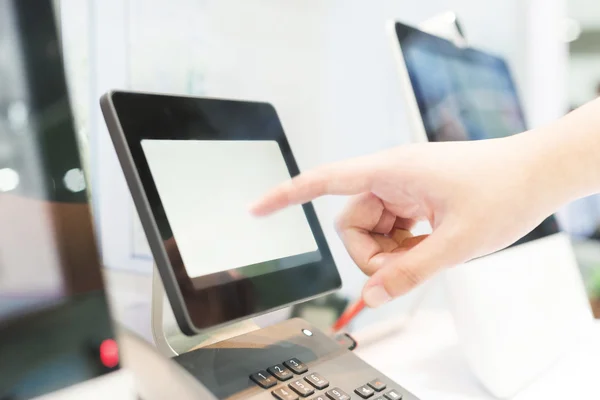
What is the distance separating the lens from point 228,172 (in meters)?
0.45

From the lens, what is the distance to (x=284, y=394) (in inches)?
14.3

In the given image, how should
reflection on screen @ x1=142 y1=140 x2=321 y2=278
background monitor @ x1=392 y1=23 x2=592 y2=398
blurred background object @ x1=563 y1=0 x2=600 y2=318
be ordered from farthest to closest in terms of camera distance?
blurred background object @ x1=563 y1=0 x2=600 y2=318 < background monitor @ x1=392 y1=23 x2=592 y2=398 < reflection on screen @ x1=142 y1=140 x2=321 y2=278

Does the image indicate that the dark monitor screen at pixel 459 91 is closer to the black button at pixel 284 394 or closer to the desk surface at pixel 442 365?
the desk surface at pixel 442 365

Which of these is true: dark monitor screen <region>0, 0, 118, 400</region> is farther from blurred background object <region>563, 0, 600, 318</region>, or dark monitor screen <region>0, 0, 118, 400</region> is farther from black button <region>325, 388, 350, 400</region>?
blurred background object <region>563, 0, 600, 318</region>

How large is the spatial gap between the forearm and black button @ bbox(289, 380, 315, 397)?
24 centimetres

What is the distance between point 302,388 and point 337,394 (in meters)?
0.03

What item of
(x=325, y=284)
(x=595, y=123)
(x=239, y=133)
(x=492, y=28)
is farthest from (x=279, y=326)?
(x=492, y=28)

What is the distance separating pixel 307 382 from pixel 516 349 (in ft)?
0.91

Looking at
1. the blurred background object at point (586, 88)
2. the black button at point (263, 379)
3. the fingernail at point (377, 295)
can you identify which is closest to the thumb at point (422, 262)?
the fingernail at point (377, 295)

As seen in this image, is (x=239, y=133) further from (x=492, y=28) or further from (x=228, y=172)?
(x=492, y=28)

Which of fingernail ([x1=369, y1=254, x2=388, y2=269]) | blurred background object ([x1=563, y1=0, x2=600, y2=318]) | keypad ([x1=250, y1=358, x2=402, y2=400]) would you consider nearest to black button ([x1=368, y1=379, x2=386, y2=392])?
keypad ([x1=250, y1=358, x2=402, y2=400])

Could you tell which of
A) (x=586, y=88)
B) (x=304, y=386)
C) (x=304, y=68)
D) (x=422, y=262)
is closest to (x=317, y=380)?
(x=304, y=386)

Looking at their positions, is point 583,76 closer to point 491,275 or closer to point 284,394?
point 491,275

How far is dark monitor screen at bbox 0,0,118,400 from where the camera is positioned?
0.93 ft
